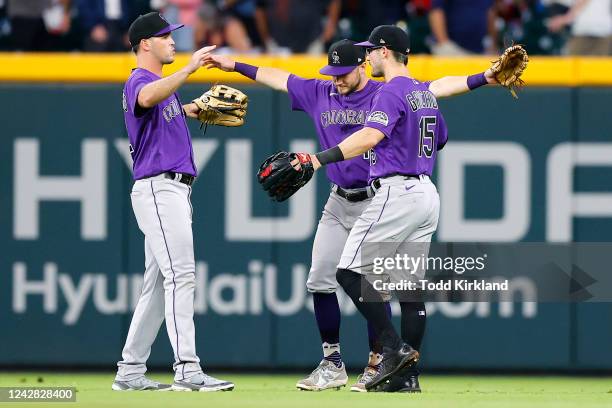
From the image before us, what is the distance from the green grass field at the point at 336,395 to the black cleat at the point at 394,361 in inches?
5.3

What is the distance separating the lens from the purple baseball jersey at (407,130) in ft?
22.9

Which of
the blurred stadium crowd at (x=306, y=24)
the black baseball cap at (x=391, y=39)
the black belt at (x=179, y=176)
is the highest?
the blurred stadium crowd at (x=306, y=24)

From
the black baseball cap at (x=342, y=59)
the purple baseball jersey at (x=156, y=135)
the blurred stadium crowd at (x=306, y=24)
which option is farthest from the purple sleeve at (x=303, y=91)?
the blurred stadium crowd at (x=306, y=24)

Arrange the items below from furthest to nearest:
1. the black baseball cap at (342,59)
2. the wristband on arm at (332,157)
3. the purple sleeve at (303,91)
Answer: the purple sleeve at (303,91), the black baseball cap at (342,59), the wristband on arm at (332,157)

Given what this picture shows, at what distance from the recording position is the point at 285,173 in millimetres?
6852

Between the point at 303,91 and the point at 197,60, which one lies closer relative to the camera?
the point at 197,60

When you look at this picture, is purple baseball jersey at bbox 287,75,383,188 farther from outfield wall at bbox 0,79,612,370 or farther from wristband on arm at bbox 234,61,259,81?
outfield wall at bbox 0,79,612,370

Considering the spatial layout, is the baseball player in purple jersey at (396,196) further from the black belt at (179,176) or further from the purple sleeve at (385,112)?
the black belt at (179,176)

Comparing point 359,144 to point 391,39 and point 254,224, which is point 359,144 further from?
point 254,224

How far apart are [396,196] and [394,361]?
874 mm

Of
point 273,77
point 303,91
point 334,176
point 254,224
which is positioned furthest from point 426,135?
point 254,224

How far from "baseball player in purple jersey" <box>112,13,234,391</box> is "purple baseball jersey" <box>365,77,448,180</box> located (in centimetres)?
99

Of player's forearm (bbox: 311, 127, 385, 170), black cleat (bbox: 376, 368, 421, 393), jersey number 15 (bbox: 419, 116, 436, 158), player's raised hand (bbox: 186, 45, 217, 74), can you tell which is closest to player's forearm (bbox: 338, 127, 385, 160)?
player's forearm (bbox: 311, 127, 385, 170)
